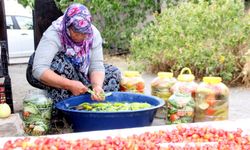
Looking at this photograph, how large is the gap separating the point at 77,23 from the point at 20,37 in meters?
7.67

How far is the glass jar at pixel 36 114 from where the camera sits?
3.36 metres

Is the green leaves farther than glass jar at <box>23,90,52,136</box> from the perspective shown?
Yes

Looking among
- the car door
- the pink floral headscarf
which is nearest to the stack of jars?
the pink floral headscarf

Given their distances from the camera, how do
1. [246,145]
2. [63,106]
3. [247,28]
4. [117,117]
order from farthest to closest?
[247,28] < [63,106] < [117,117] < [246,145]

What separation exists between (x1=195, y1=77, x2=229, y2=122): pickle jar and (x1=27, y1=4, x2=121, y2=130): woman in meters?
0.79

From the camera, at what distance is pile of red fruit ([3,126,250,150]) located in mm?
2598

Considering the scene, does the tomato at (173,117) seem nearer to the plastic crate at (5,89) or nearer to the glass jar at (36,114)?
the glass jar at (36,114)

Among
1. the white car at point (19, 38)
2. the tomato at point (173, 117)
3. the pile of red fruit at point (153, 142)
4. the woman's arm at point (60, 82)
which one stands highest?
the woman's arm at point (60, 82)

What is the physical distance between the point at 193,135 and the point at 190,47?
10.5 feet

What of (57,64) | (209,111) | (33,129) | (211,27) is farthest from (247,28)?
(33,129)

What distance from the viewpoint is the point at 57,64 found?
3.60 m

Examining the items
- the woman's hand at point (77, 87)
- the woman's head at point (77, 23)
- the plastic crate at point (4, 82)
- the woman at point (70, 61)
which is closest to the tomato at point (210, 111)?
the woman at point (70, 61)

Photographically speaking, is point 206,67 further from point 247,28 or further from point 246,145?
point 246,145

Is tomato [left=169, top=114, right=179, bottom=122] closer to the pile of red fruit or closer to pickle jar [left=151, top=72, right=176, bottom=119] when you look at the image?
pickle jar [left=151, top=72, right=176, bottom=119]
